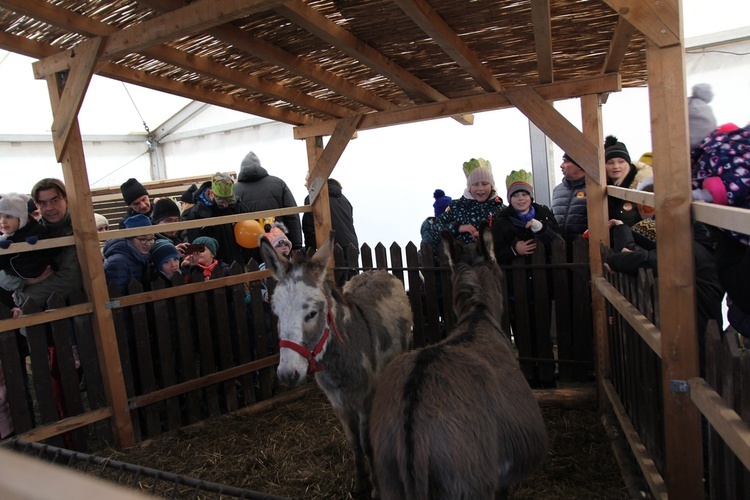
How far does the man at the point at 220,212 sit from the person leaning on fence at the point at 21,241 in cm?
187

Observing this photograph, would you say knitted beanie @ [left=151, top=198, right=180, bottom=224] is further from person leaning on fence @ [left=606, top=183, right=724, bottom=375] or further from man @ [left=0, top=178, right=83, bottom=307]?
person leaning on fence @ [left=606, top=183, right=724, bottom=375]

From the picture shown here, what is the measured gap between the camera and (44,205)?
4.36 metres

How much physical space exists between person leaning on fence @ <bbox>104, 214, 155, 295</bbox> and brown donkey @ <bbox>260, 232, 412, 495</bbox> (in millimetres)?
2243

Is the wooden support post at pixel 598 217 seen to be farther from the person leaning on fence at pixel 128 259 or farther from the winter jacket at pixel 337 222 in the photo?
the person leaning on fence at pixel 128 259

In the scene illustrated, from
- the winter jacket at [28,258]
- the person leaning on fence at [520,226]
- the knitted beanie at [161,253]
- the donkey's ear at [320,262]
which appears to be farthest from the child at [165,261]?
the person leaning on fence at [520,226]

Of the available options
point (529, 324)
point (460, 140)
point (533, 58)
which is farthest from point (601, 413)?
point (460, 140)

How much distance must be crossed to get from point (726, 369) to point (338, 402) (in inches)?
88.5

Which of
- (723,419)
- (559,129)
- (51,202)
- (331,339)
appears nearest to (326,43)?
(559,129)

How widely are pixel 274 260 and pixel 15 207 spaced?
2.56 meters

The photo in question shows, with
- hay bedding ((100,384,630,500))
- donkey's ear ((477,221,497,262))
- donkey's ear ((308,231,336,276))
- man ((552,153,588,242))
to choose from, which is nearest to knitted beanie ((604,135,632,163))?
man ((552,153,588,242))

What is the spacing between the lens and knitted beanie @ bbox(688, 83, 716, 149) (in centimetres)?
233

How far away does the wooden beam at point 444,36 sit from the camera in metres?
3.02

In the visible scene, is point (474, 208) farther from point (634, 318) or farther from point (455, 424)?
point (455, 424)

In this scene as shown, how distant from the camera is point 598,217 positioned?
4.26 metres
